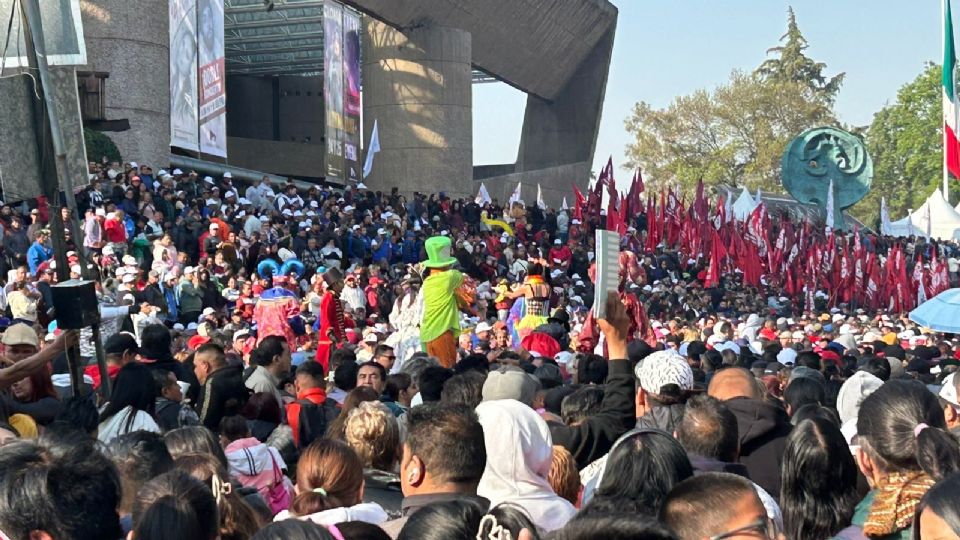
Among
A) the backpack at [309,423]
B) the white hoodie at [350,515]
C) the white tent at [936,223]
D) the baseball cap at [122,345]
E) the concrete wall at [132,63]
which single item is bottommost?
the white tent at [936,223]

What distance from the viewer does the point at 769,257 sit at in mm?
39625

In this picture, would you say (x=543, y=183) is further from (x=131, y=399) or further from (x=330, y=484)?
(x=330, y=484)

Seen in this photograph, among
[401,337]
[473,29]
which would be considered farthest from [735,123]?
[401,337]

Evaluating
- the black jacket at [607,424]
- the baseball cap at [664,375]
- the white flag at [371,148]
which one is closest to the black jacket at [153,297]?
the baseball cap at [664,375]

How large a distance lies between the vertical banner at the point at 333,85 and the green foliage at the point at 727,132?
38258 millimetres

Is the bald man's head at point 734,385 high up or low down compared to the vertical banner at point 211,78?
down

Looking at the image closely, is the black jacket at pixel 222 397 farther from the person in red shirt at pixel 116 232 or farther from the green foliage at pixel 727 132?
the green foliage at pixel 727 132

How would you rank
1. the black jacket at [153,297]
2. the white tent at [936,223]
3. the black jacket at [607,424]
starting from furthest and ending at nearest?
the white tent at [936,223]
the black jacket at [153,297]
the black jacket at [607,424]

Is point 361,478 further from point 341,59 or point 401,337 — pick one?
point 341,59

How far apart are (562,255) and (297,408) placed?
2483 centimetres

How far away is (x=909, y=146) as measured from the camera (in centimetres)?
8050

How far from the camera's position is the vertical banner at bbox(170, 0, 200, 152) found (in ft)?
94.9

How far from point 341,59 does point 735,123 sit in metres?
41.2

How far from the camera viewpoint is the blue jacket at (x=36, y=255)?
17422 mm
